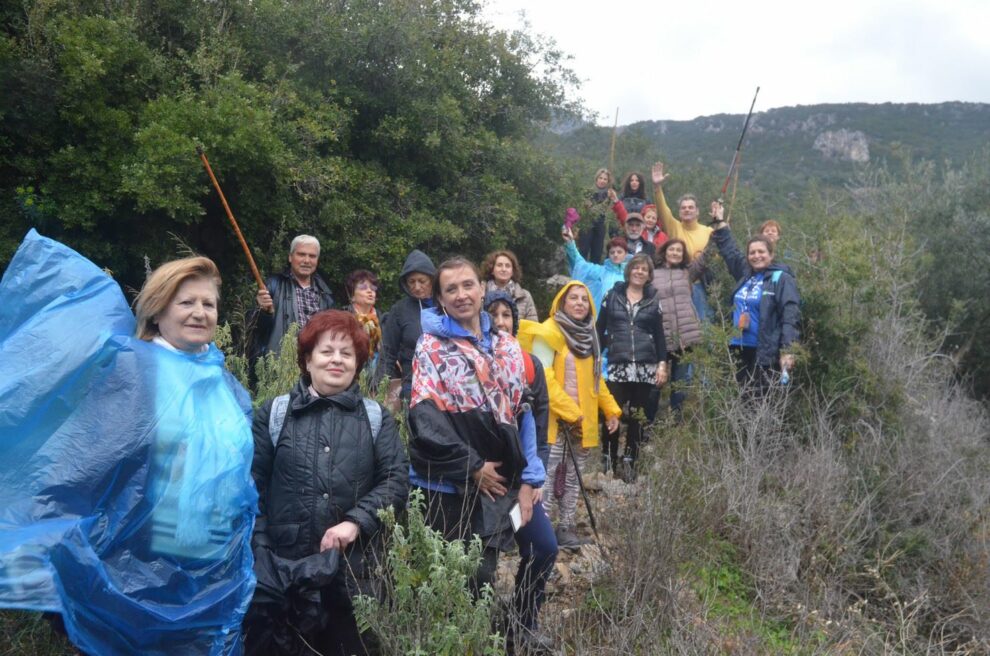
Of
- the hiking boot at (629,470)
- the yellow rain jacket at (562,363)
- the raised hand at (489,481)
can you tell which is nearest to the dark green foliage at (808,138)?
the hiking boot at (629,470)

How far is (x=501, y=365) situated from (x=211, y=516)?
1410 millimetres

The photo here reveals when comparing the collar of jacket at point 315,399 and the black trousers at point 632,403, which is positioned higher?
the collar of jacket at point 315,399

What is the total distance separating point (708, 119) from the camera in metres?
52.3

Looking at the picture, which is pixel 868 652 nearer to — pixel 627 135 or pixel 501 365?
pixel 501 365

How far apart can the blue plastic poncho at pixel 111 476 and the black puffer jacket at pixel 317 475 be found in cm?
22

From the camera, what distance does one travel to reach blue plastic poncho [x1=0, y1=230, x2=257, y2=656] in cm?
228

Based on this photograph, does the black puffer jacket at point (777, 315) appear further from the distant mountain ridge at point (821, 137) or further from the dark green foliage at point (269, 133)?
the distant mountain ridge at point (821, 137)

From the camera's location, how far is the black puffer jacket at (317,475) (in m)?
2.88

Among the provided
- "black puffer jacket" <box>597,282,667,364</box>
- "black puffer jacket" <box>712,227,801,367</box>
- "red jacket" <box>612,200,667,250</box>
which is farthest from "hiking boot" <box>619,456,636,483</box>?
"red jacket" <box>612,200,667,250</box>

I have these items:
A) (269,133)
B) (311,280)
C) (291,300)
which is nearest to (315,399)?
(291,300)

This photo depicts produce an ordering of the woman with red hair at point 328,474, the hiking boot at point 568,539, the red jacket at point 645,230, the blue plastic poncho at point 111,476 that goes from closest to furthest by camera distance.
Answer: the blue plastic poncho at point 111,476
the woman with red hair at point 328,474
the hiking boot at point 568,539
the red jacket at point 645,230

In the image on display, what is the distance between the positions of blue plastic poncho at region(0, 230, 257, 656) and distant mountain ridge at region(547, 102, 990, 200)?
30793mm

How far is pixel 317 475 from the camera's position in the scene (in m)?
2.89

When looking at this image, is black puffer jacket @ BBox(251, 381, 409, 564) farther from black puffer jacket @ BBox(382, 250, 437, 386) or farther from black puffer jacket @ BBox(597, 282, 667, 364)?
black puffer jacket @ BBox(597, 282, 667, 364)
